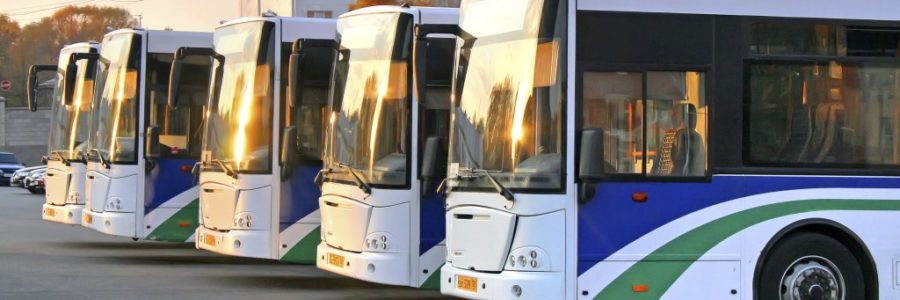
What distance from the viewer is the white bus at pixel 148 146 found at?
1817 cm

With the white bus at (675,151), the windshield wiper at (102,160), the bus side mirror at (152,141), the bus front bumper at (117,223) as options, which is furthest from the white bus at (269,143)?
the white bus at (675,151)

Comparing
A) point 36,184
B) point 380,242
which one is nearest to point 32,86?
point 380,242

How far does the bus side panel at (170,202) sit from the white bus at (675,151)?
734 cm

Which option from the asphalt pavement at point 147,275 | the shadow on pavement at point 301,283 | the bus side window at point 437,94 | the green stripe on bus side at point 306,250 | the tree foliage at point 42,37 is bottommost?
the shadow on pavement at point 301,283

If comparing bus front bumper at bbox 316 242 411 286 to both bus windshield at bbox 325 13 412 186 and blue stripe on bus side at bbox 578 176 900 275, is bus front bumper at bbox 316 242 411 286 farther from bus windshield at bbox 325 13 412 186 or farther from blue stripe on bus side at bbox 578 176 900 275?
blue stripe on bus side at bbox 578 176 900 275

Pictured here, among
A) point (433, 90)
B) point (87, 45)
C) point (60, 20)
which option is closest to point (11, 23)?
point (60, 20)

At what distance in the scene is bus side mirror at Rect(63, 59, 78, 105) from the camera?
66.2 feet

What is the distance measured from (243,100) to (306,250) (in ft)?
6.45

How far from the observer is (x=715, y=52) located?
11.2 meters

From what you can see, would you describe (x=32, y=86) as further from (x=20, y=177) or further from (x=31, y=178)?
(x=20, y=177)

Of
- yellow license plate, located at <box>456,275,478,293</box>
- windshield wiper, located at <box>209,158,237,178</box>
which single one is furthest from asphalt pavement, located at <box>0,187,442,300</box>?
yellow license plate, located at <box>456,275,478,293</box>

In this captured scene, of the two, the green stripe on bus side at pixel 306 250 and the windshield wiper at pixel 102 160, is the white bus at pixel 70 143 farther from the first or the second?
the green stripe on bus side at pixel 306 250

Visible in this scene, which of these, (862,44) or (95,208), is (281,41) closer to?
(95,208)

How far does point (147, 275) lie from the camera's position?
17.1 metres
